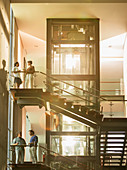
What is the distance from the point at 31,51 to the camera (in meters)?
27.4

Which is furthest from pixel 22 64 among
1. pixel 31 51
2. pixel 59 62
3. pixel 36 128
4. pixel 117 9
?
pixel 36 128

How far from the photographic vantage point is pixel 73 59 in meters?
21.4

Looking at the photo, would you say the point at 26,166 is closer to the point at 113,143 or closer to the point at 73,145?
the point at 73,145

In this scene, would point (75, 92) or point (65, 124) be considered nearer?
point (75, 92)

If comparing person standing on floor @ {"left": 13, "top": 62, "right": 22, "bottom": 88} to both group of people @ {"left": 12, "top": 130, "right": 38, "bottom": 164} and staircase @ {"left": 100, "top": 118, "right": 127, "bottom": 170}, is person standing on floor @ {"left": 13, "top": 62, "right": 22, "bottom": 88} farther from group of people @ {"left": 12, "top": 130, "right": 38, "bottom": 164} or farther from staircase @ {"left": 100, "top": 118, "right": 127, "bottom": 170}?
staircase @ {"left": 100, "top": 118, "right": 127, "bottom": 170}

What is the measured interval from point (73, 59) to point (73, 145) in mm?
4400

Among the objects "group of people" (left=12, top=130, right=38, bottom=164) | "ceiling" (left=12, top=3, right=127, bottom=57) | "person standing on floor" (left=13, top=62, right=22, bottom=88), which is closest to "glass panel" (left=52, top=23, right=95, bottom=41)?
"ceiling" (left=12, top=3, right=127, bottom=57)

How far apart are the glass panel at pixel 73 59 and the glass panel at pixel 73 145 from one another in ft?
11.0

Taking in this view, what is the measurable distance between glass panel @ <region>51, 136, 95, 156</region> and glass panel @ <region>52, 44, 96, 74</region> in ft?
11.0

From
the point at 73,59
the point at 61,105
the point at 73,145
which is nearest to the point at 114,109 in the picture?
the point at 61,105

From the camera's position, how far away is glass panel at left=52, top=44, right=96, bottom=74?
21.2 m

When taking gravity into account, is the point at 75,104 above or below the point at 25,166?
above

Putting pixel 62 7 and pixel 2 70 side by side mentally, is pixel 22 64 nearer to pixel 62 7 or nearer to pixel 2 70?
pixel 62 7

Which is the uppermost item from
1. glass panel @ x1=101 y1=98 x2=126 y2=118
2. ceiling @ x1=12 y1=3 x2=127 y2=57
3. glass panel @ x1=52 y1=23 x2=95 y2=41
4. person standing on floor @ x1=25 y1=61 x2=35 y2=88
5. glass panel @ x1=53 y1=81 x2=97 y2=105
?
ceiling @ x1=12 y1=3 x2=127 y2=57
